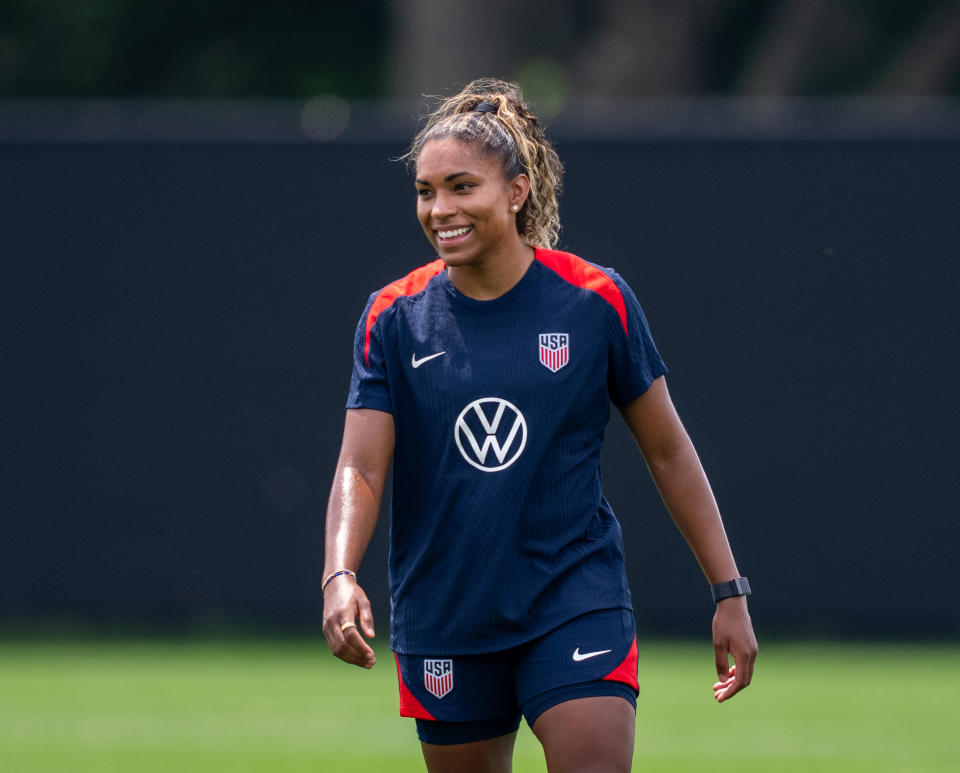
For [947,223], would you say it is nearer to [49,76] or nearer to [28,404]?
[28,404]

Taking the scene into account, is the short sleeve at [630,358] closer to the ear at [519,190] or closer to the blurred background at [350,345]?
the ear at [519,190]

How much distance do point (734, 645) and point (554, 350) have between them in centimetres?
87

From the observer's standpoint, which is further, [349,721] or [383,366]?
[349,721]

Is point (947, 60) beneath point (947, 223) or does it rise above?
above

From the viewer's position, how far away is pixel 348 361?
1155cm

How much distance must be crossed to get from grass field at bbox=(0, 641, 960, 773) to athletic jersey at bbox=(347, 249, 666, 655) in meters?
3.58

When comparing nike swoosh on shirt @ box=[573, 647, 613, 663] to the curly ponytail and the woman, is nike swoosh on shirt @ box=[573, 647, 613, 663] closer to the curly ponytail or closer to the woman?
the woman

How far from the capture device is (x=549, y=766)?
4.03 meters

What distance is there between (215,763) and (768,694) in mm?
3465

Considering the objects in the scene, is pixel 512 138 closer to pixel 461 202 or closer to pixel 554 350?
pixel 461 202

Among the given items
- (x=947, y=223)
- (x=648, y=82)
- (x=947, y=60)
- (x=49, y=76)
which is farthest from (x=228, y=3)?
(x=947, y=223)

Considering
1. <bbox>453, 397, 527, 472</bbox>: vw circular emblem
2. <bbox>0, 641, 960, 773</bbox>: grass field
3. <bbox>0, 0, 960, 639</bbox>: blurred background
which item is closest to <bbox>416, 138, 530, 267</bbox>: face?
<bbox>453, 397, 527, 472</bbox>: vw circular emblem

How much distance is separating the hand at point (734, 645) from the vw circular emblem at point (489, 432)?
68 cm

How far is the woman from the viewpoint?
13.6 feet
